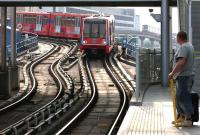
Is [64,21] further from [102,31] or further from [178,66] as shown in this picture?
[178,66]

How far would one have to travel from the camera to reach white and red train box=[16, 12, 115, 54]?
4034cm

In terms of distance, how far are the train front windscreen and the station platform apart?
2405cm

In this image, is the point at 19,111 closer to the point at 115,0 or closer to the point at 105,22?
the point at 115,0

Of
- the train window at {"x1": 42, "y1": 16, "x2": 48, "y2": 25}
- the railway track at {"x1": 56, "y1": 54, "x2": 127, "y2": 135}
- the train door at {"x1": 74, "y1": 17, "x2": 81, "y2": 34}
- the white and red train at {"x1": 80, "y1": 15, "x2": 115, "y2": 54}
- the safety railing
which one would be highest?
the train window at {"x1": 42, "y1": 16, "x2": 48, "y2": 25}

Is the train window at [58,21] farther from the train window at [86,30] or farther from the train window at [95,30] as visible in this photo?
the train window at [95,30]

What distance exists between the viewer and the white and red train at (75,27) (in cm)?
4034

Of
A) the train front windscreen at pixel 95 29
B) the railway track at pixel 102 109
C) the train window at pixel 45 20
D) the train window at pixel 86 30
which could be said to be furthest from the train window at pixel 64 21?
the railway track at pixel 102 109

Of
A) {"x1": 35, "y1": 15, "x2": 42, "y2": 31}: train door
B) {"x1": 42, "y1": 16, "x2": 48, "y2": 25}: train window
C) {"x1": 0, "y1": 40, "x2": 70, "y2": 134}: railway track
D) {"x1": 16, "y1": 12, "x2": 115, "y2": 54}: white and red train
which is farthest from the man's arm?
{"x1": 35, "y1": 15, "x2": 42, "y2": 31}: train door

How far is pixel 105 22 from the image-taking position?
4031 cm

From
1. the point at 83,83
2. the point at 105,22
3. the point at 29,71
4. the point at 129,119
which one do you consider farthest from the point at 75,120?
the point at 105,22

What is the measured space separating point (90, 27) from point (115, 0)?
58.9 ft

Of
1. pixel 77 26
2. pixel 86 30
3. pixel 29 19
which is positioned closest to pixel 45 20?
pixel 29 19

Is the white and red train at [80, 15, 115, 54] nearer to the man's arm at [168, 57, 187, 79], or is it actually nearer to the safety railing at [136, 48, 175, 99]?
the safety railing at [136, 48, 175, 99]

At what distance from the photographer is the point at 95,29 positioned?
40.5 meters
